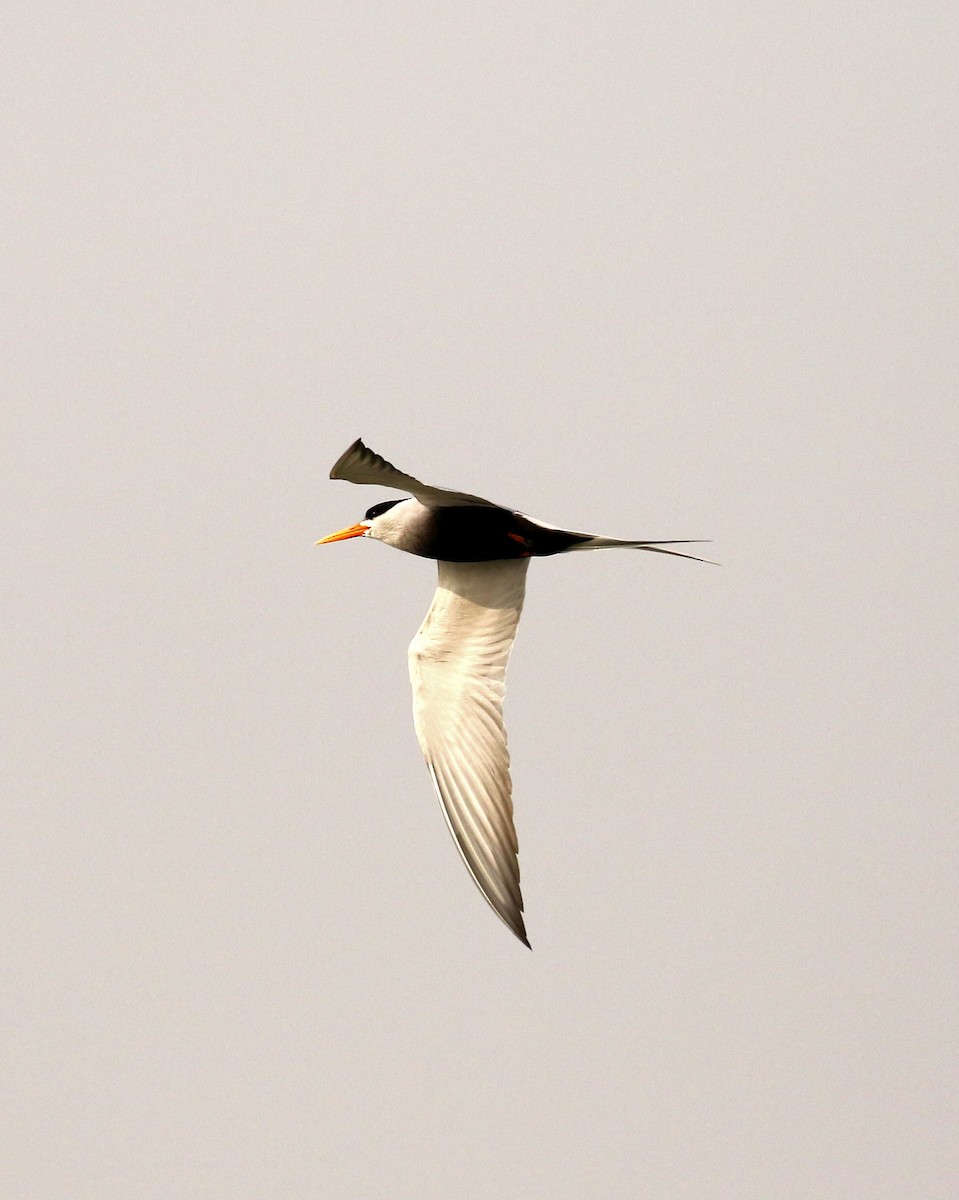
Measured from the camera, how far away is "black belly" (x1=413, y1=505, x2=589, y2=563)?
8594 millimetres

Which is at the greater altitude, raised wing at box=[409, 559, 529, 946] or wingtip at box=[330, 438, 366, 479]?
wingtip at box=[330, 438, 366, 479]

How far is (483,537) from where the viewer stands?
28.9 feet

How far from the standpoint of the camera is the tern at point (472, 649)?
8.36 meters

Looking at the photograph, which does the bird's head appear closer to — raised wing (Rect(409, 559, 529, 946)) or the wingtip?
raised wing (Rect(409, 559, 529, 946))

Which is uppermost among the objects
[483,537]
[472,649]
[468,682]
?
[483,537]

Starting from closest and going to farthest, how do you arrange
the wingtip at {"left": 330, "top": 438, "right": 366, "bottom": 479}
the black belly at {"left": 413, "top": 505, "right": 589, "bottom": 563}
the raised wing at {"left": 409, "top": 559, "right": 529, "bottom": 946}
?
the wingtip at {"left": 330, "top": 438, "right": 366, "bottom": 479}, the black belly at {"left": 413, "top": 505, "right": 589, "bottom": 563}, the raised wing at {"left": 409, "top": 559, "right": 529, "bottom": 946}

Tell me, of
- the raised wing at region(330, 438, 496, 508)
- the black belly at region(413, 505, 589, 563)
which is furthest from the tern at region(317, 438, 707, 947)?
the raised wing at region(330, 438, 496, 508)

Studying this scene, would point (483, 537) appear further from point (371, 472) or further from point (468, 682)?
point (371, 472)

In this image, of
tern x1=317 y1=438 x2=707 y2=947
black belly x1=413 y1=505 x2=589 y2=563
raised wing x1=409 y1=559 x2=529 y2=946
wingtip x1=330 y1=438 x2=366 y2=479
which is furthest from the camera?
raised wing x1=409 y1=559 x2=529 y2=946

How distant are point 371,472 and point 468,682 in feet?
7.58

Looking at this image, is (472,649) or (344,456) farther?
(472,649)

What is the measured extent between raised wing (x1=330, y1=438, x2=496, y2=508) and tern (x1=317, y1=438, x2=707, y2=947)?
44cm

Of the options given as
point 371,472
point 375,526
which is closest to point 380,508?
point 375,526

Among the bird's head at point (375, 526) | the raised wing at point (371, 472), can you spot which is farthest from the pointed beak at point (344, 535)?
the raised wing at point (371, 472)
